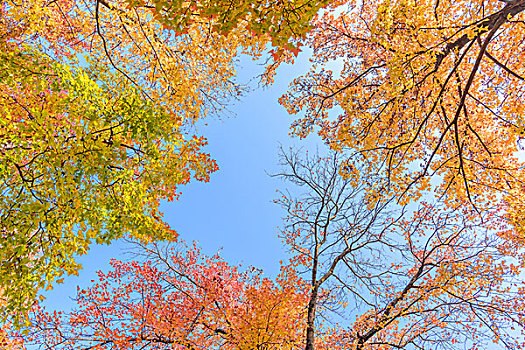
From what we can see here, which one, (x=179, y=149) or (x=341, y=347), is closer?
(x=179, y=149)

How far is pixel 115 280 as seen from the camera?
8906 millimetres

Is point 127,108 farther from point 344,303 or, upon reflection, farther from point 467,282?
point 467,282

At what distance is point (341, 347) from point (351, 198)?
4858 millimetres

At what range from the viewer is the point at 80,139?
3.52 m

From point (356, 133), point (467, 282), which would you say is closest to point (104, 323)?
point (356, 133)

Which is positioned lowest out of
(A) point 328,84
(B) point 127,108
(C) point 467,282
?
(C) point 467,282

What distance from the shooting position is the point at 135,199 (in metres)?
4.72

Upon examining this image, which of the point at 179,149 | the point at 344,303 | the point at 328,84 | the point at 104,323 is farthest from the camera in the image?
the point at 344,303

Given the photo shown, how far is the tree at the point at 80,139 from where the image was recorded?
327 centimetres

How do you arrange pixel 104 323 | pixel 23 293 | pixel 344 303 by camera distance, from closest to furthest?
pixel 23 293
pixel 104 323
pixel 344 303

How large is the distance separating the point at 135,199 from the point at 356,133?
5098 mm

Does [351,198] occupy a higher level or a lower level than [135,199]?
higher

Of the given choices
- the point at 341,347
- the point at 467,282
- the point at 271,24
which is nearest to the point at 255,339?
the point at 341,347

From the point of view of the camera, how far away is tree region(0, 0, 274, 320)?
327 cm
